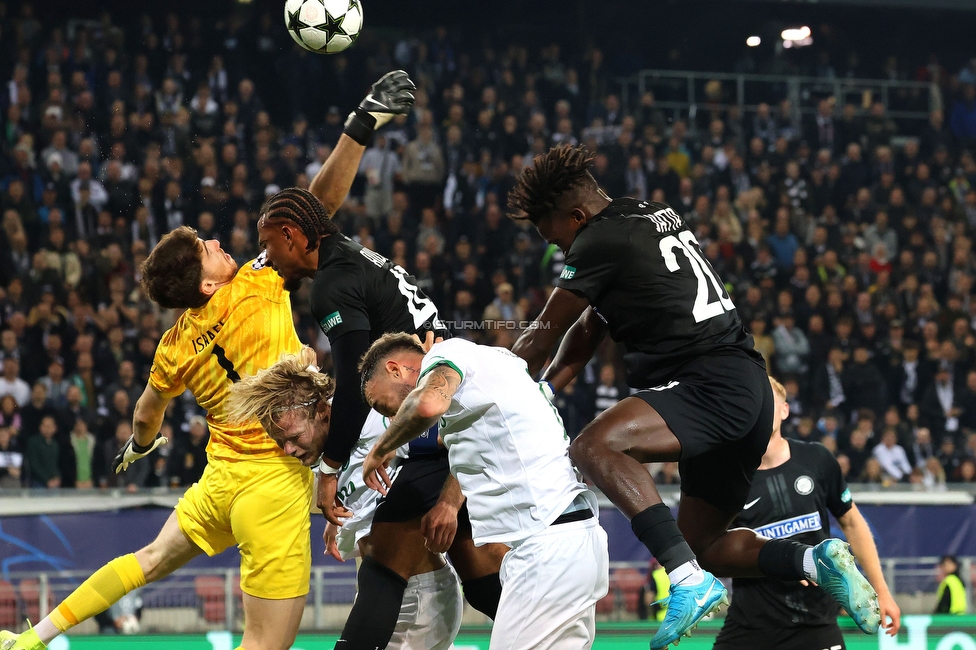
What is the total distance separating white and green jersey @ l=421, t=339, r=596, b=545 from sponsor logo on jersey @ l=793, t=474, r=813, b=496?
187 centimetres

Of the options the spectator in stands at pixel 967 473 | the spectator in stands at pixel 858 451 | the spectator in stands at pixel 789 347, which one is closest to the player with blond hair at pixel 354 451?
the spectator in stands at pixel 858 451

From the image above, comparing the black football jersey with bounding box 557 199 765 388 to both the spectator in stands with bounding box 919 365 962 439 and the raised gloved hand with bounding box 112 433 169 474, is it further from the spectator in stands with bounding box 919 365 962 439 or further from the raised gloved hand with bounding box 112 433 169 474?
the spectator in stands with bounding box 919 365 962 439

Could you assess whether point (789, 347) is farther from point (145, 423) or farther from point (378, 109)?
point (145, 423)

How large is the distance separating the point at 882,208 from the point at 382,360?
44.0 feet

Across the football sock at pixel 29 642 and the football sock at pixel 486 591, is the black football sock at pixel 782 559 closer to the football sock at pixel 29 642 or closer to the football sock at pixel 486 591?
the football sock at pixel 486 591

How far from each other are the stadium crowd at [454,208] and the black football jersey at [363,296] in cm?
570

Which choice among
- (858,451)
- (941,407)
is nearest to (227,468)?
(858,451)

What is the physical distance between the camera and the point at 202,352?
5.25m

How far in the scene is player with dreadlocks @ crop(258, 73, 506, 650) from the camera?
478cm

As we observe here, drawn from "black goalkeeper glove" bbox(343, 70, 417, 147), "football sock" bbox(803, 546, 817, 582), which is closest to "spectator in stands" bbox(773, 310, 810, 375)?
"black goalkeeper glove" bbox(343, 70, 417, 147)

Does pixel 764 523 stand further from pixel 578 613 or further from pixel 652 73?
pixel 652 73

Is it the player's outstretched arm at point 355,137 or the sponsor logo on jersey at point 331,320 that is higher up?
the player's outstretched arm at point 355,137

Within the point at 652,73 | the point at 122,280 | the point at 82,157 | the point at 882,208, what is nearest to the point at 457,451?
the point at 122,280

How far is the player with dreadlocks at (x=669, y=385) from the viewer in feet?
13.5
